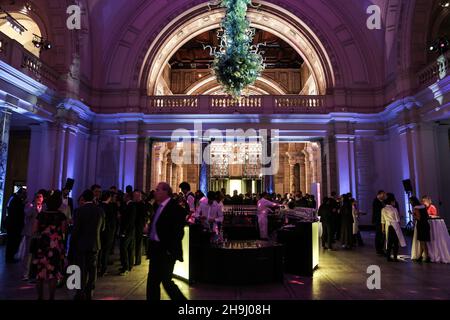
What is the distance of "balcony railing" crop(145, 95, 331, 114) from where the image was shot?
12.6 metres

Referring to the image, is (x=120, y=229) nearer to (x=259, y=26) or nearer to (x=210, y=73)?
(x=259, y=26)

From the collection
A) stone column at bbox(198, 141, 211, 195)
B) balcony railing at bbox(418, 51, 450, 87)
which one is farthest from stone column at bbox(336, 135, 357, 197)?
stone column at bbox(198, 141, 211, 195)

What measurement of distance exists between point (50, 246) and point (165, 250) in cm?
150

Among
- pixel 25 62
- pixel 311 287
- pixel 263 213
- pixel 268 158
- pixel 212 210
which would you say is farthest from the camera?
pixel 268 158

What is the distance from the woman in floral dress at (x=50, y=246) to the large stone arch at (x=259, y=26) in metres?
9.91

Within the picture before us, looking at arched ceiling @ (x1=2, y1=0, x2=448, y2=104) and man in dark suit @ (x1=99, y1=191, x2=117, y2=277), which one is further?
arched ceiling @ (x1=2, y1=0, x2=448, y2=104)

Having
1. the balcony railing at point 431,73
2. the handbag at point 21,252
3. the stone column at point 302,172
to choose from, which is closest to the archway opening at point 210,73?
the stone column at point 302,172

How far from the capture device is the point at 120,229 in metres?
5.36

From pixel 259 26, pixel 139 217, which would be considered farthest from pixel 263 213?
pixel 259 26

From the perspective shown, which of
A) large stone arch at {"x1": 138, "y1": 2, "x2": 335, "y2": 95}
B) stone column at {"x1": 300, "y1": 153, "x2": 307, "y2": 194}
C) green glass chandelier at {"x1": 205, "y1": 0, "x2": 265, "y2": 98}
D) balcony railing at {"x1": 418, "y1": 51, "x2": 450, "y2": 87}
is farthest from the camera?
stone column at {"x1": 300, "y1": 153, "x2": 307, "y2": 194}

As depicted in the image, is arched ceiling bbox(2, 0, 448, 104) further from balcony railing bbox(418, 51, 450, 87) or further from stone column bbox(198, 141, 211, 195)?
stone column bbox(198, 141, 211, 195)

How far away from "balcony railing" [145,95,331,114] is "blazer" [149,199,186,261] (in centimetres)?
967
